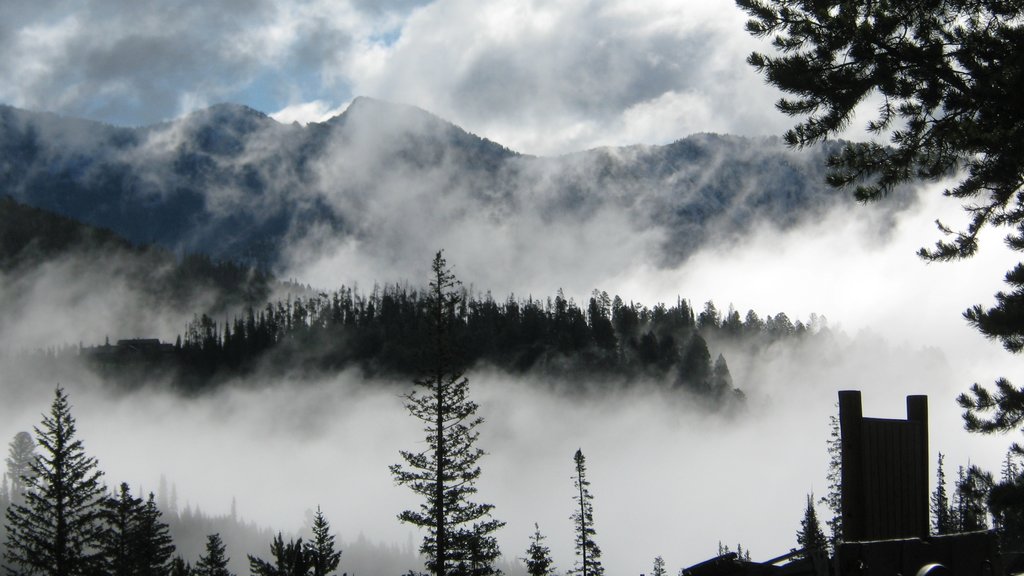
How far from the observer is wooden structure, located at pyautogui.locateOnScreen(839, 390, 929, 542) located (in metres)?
7.69

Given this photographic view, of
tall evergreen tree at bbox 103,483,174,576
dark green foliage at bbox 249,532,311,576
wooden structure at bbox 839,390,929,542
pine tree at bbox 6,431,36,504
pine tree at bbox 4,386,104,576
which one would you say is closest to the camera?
wooden structure at bbox 839,390,929,542

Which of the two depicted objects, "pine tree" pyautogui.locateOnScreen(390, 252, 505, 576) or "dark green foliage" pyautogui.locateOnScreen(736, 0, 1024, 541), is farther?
"pine tree" pyautogui.locateOnScreen(390, 252, 505, 576)

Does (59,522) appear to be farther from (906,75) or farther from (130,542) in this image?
(906,75)

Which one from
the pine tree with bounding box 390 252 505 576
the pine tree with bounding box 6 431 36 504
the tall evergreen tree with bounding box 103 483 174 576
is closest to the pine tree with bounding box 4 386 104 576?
the tall evergreen tree with bounding box 103 483 174 576

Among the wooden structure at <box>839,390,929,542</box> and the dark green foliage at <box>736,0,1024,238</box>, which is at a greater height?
the dark green foliage at <box>736,0,1024,238</box>

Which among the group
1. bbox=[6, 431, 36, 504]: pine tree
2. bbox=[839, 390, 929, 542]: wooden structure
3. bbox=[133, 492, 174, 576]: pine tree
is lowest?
bbox=[133, 492, 174, 576]: pine tree

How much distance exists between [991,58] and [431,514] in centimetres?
3050

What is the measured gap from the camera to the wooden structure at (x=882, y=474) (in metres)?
7.69

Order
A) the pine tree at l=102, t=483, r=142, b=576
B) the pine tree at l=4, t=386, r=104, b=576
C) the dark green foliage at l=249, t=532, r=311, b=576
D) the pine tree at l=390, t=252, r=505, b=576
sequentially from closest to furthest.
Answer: the dark green foliage at l=249, t=532, r=311, b=576 → the pine tree at l=4, t=386, r=104, b=576 → the pine tree at l=390, t=252, r=505, b=576 → the pine tree at l=102, t=483, r=142, b=576

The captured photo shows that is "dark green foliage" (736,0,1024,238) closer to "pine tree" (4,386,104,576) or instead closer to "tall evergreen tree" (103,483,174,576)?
"pine tree" (4,386,104,576)

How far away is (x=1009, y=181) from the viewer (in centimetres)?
994

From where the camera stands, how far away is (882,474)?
7848mm

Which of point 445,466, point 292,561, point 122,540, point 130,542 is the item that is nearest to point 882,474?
point 292,561

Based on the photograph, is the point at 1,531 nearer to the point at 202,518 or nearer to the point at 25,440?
the point at 25,440
